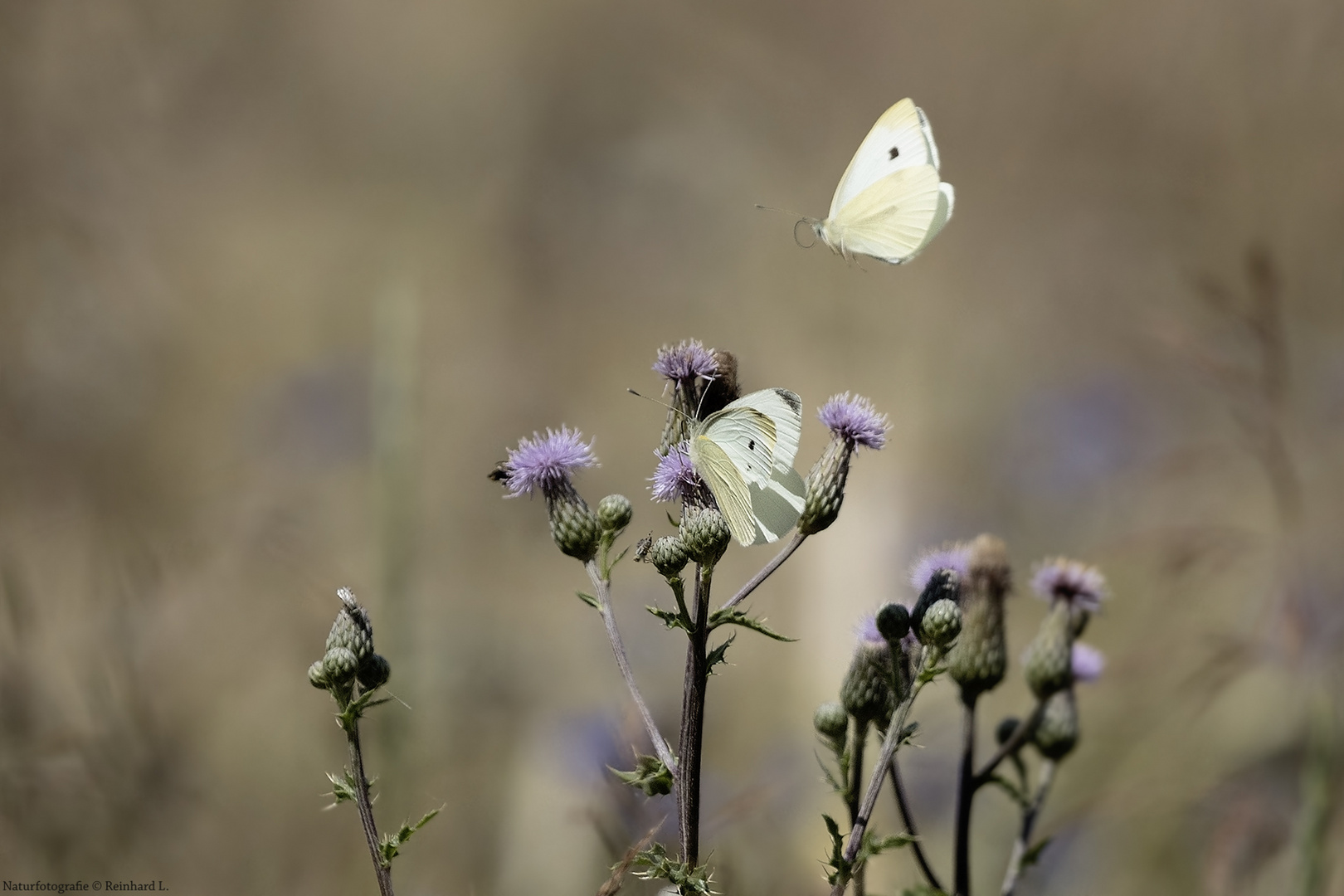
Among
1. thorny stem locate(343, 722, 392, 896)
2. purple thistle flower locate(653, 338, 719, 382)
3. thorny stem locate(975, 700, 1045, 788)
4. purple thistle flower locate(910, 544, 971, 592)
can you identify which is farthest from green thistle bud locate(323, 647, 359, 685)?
thorny stem locate(975, 700, 1045, 788)

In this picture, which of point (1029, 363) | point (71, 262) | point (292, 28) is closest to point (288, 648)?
point (71, 262)

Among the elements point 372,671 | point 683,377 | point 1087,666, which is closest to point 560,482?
point 683,377

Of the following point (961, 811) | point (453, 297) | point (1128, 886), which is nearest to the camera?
point (961, 811)

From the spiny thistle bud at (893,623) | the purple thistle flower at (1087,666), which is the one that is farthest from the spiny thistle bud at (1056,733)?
the spiny thistle bud at (893,623)

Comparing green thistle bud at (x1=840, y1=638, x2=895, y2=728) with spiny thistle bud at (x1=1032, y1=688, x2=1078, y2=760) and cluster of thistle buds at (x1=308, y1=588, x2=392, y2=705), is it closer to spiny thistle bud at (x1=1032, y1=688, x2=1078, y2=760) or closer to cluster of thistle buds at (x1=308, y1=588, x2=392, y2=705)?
spiny thistle bud at (x1=1032, y1=688, x2=1078, y2=760)

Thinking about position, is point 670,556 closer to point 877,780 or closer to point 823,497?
point 823,497

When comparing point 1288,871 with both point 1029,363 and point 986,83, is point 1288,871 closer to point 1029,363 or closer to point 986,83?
point 1029,363

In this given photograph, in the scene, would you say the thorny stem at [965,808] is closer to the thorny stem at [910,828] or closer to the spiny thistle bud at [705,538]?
the thorny stem at [910,828]
